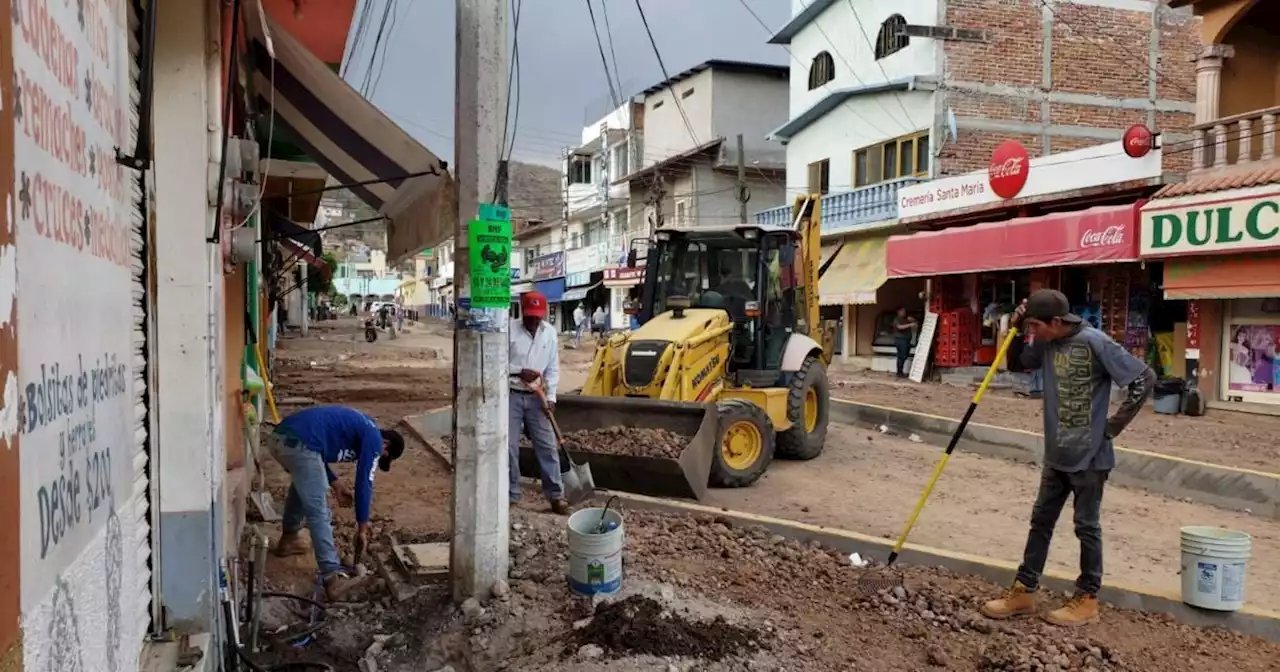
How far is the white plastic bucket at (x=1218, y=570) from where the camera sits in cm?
471

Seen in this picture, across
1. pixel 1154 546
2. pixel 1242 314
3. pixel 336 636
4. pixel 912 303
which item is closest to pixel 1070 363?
pixel 1154 546

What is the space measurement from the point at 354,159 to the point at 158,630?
11.1ft

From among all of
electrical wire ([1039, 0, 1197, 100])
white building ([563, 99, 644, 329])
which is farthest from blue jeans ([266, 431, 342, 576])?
white building ([563, 99, 644, 329])

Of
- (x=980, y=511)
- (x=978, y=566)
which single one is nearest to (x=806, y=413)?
(x=980, y=511)

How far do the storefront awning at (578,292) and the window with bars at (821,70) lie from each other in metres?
17.8

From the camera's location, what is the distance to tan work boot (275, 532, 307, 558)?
5648 millimetres

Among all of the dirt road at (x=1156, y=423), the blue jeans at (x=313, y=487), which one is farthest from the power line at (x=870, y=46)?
the blue jeans at (x=313, y=487)

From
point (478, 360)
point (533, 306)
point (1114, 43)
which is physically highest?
point (1114, 43)

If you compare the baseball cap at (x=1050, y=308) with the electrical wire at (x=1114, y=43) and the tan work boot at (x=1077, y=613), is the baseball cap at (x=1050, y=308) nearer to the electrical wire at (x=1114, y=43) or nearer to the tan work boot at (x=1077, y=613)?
the tan work boot at (x=1077, y=613)

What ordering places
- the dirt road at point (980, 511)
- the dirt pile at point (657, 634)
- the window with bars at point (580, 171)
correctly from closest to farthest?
1. the dirt pile at point (657, 634)
2. the dirt road at point (980, 511)
3. the window with bars at point (580, 171)

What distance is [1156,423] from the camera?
13.1 meters

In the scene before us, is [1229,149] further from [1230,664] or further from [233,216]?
[233,216]

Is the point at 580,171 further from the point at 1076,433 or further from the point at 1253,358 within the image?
the point at 1076,433

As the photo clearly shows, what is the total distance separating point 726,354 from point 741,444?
3.81 ft
